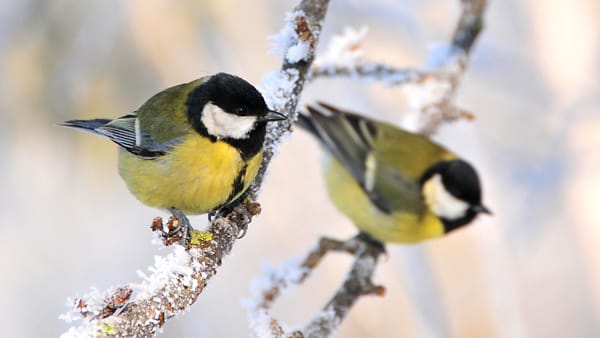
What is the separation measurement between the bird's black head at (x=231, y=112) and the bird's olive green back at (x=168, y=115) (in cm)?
3

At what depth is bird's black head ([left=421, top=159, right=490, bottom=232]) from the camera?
277cm

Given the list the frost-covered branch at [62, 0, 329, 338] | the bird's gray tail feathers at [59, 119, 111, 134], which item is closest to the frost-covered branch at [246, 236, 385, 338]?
the frost-covered branch at [62, 0, 329, 338]

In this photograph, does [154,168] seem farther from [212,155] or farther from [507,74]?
[507,74]

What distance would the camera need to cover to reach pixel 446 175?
2805mm

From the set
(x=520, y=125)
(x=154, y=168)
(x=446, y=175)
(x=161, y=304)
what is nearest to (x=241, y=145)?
(x=154, y=168)

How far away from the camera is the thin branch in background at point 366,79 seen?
1798 millimetres

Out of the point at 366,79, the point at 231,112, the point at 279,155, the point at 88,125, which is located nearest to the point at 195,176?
the point at 231,112

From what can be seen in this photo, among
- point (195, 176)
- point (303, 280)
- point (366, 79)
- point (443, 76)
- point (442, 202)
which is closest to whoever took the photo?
point (195, 176)

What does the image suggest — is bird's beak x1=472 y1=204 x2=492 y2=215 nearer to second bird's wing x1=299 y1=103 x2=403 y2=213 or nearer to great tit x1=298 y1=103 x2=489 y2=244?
great tit x1=298 y1=103 x2=489 y2=244

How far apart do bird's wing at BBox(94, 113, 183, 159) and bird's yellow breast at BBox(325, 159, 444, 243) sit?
1104 millimetres

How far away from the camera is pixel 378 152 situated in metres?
2.93

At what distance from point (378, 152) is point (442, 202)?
0.35m

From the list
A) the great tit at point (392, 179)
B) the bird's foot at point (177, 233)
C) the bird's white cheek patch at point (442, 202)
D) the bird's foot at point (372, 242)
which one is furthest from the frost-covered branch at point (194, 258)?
the bird's white cheek patch at point (442, 202)

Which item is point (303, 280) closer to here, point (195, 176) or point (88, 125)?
point (195, 176)
